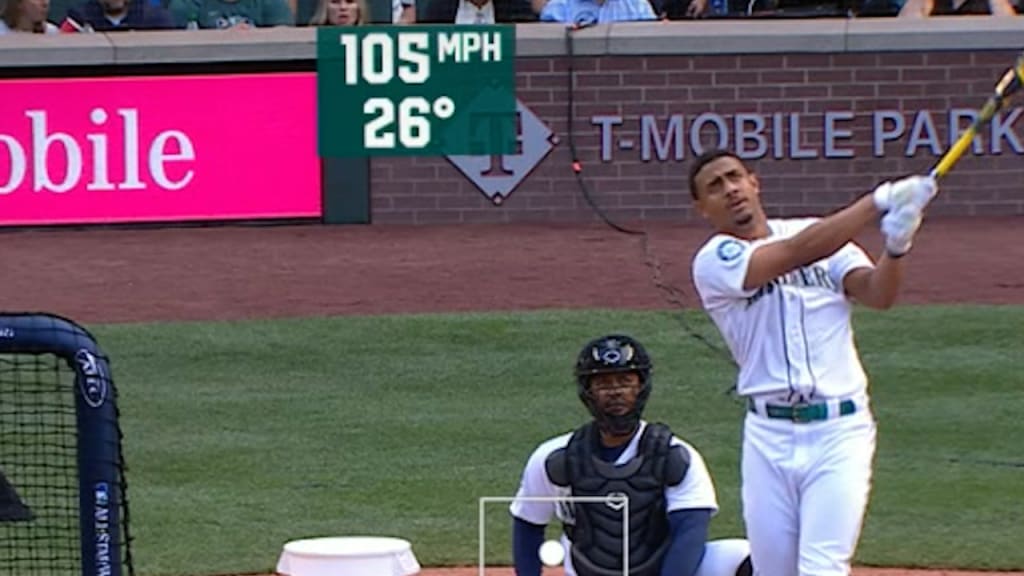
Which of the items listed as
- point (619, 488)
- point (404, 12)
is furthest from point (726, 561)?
point (404, 12)

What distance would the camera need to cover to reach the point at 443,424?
418 inches

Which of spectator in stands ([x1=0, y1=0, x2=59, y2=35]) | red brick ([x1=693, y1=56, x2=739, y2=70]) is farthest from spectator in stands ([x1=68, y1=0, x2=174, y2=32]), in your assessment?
red brick ([x1=693, y1=56, x2=739, y2=70])

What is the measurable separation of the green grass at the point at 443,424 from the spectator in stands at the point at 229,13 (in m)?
3.59

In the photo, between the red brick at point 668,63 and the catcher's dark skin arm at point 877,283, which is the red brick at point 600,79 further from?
the catcher's dark skin arm at point 877,283

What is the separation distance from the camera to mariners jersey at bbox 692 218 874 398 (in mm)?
5945

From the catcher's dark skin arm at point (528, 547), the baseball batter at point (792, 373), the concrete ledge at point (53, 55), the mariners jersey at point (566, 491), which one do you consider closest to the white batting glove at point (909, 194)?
the baseball batter at point (792, 373)

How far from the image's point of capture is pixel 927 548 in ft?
27.5

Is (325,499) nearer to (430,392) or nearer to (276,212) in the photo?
(430,392)

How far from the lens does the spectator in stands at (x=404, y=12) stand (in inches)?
601

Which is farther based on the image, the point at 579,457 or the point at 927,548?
the point at 927,548

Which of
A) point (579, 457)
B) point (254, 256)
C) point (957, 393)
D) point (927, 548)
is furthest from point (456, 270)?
point (579, 457)

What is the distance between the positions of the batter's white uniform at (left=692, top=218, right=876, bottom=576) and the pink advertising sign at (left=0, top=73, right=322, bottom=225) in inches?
353

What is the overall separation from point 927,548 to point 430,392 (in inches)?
135

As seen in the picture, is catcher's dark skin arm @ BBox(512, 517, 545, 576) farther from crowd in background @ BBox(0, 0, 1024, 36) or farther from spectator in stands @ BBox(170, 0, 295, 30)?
spectator in stands @ BBox(170, 0, 295, 30)
